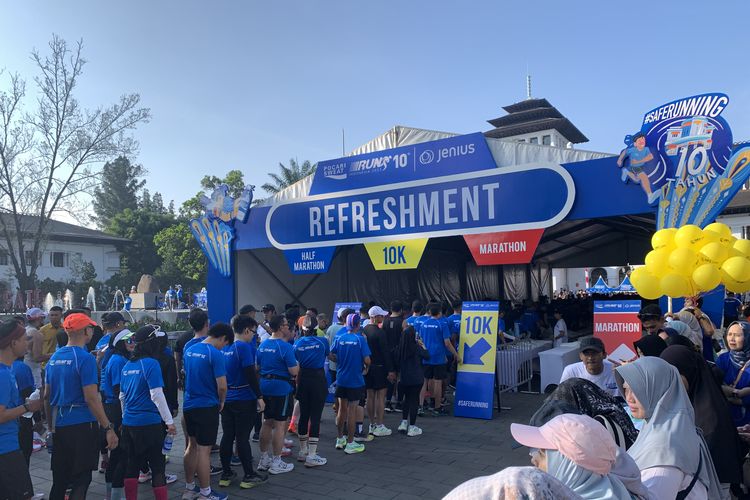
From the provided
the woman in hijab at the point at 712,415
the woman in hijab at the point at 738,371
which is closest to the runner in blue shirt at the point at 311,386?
the woman in hijab at the point at 712,415

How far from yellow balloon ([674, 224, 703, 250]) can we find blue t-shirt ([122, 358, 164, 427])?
574 cm

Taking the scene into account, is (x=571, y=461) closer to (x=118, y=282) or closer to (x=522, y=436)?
(x=522, y=436)

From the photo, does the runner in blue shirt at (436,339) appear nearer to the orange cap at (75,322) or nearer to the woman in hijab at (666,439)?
the orange cap at (75,322)

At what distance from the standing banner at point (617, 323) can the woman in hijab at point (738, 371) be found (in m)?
2.49

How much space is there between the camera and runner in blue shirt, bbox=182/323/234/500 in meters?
4.87

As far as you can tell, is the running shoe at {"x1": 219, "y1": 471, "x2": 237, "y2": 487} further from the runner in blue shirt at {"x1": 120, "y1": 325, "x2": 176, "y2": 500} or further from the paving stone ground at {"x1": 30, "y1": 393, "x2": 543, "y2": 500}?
the runner in blue shirt at {"x1": 120, "y1": 325, "x2": 176, "y2": 500}

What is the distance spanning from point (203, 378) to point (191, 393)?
0.19 metres

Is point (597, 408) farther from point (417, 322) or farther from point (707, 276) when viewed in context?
point (417, 322)

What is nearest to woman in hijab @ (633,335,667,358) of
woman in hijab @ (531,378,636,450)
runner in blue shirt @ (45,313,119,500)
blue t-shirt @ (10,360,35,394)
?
woman in hijab @ (531,378,636,450)

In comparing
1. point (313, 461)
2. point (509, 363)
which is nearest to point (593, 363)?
point (313, 461)

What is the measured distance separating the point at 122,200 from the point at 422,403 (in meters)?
58.9

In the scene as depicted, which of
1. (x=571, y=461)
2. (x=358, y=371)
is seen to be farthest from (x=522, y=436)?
(x=358, y=371)

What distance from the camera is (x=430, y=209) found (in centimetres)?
984

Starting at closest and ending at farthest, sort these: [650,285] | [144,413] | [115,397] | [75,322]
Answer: [75,322] → [144,413] → [115,397] → [650,285]
